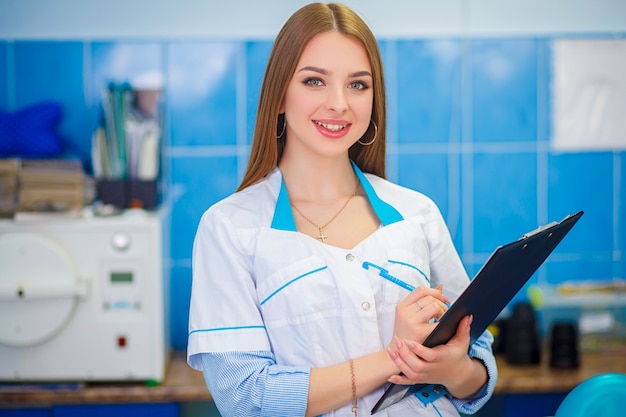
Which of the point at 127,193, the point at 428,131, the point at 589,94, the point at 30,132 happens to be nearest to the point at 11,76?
the point at 30,132

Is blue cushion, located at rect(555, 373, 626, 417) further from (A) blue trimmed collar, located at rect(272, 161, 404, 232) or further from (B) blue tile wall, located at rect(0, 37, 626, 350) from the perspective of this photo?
(B) blue tile wall, located at rect(0, 37, 626, 350)

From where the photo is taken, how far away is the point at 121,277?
271 centimetres

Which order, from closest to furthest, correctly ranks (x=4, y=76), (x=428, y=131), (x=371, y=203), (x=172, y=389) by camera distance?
1. (x=371, y=203)
2. (x=172, y=389)
3. (x=4, y=76)
4. (x=428, y=131)

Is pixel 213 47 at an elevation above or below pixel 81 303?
above

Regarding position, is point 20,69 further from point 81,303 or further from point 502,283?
point 502,283

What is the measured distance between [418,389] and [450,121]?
1803 mm

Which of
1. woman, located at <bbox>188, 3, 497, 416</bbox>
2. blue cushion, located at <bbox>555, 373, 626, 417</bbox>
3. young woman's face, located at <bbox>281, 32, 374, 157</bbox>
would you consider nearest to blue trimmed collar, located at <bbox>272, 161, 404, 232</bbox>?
woman, located at <bbox>188, 3, 497, 416</bbox>

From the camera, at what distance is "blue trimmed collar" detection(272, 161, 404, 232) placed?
1405mm

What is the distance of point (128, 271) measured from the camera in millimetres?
2707

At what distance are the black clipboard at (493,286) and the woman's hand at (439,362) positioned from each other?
0.02 metres

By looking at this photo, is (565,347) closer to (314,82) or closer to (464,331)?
(464,331)

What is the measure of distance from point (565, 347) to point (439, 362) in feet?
5.45

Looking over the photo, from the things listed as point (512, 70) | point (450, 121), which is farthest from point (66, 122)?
point (512, 70)

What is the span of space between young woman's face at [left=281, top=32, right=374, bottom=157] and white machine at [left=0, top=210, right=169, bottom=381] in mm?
1397
